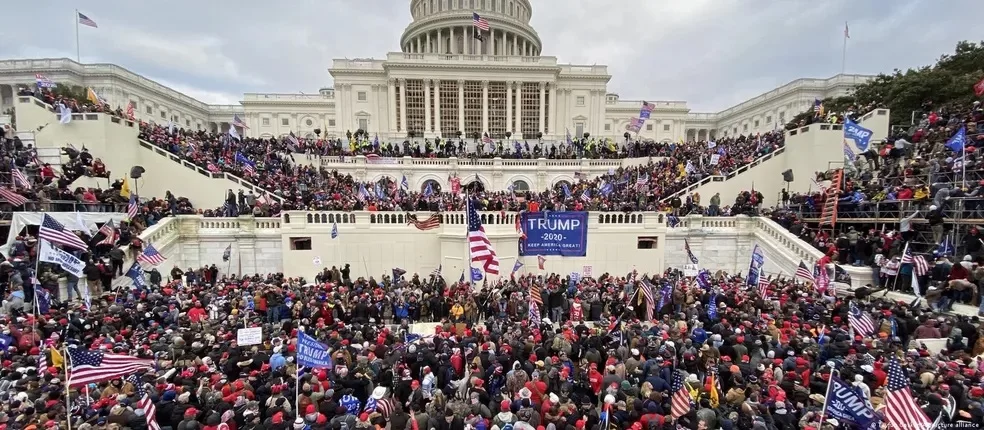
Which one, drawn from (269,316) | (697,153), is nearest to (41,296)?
(269,316)

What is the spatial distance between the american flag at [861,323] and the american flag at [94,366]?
15869 mm

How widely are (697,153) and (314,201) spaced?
27.2 m

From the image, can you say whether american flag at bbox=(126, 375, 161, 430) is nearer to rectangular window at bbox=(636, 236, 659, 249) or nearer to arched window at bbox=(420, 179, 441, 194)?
rectangular window at bbox=(636, 236, 659, 249)

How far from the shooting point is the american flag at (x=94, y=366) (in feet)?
23.0

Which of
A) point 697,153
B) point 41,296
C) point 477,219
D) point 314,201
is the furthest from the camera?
point 697,153

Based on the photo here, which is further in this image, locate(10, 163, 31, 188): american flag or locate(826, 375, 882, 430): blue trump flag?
locate(10, 163, 31, 188): american flag

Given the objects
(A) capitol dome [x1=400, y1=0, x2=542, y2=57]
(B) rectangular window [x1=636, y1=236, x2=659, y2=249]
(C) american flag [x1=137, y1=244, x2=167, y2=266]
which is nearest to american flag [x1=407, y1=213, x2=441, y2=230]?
(C) american flag [x1=137, y1=244, x2=167, y2=266]

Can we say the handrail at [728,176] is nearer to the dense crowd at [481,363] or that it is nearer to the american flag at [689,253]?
the american flag at [689,253]

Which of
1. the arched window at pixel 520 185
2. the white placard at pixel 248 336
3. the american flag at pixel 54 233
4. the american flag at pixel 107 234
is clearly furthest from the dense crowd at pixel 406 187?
the white placard at pixel 248 336

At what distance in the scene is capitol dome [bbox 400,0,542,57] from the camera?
67562 mm

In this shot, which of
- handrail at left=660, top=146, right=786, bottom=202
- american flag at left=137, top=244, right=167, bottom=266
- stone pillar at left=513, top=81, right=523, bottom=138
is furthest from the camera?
stone pillar at left=513, top=81, right=523, bottom=138

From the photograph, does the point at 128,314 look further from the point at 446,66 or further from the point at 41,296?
the point at 446,66

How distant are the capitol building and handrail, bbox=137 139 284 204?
19035 millimetres

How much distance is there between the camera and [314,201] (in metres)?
22.4
